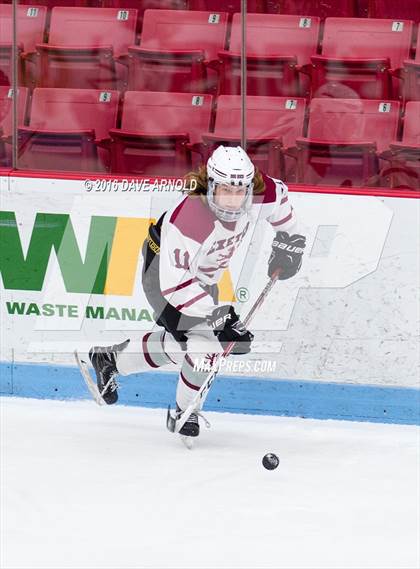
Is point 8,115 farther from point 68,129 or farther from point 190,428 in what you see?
point 190,428

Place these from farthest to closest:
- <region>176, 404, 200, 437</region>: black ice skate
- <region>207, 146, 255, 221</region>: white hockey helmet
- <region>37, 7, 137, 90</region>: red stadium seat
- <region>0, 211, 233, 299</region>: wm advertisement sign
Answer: <region>37, 7, 137, 90</region>: red stadium seat, <region>0, 211, 233, 299</region>: wm advertisement sign, <region>176, 404, 200, 437</region>: black ice skate, <region>207, 146, 255, 221</region>: white hockey helmet

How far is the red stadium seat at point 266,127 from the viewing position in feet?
16.2

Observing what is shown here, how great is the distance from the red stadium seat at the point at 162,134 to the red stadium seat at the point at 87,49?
0.18m

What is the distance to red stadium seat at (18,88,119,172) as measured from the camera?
5020 mm

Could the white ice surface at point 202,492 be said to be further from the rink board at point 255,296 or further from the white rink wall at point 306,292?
the white rink wall at point 306,292

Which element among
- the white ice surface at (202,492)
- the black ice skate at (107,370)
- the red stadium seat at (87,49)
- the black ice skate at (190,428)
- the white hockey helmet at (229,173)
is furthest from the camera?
the red stadium seat at (87,49)

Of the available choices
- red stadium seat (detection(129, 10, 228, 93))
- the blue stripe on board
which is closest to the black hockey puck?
the blue stripe on board

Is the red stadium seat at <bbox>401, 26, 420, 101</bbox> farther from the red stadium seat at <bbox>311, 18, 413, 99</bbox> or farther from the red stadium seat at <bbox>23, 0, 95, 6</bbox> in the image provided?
the red stadium seat at <bbox>23, 0, 95, 6</bbox>

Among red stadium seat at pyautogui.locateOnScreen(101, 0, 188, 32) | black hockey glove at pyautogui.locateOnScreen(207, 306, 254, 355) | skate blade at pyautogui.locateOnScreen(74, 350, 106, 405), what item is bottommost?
skate blade at pyautogui.locateOnScreen(74, 350, 106, 405)

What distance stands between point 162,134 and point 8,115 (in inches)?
24.8

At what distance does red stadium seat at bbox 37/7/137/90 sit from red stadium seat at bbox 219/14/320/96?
0.43m

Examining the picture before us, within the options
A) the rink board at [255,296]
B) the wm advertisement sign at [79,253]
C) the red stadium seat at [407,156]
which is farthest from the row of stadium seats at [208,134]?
the wm advertisement sign at [79,253]

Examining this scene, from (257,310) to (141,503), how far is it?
112 cm

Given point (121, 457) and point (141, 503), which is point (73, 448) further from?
point (141, 503)
